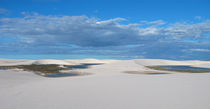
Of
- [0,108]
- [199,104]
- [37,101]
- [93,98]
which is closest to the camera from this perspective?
[0,108]

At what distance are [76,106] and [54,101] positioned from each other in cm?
113

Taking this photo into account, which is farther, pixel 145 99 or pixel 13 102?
pixel 145 99

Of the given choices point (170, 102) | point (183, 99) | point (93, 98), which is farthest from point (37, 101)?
point (183, 99)

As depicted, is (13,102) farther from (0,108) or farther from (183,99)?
(183,99)

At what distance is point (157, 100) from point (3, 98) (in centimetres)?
608

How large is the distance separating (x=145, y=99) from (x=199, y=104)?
189 centimetres

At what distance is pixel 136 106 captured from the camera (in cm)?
623

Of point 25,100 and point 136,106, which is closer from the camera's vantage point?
point 136,106

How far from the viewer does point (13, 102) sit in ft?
21.6

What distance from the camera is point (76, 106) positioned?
622cm

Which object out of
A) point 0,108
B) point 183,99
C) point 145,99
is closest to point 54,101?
point 0,108

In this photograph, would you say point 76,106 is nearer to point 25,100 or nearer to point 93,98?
point 93,98

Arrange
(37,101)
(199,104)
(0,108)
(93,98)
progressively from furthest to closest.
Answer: (93,98) → (37,101) → (199,104) → (0,108)

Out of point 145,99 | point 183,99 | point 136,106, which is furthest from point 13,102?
point 183,99
